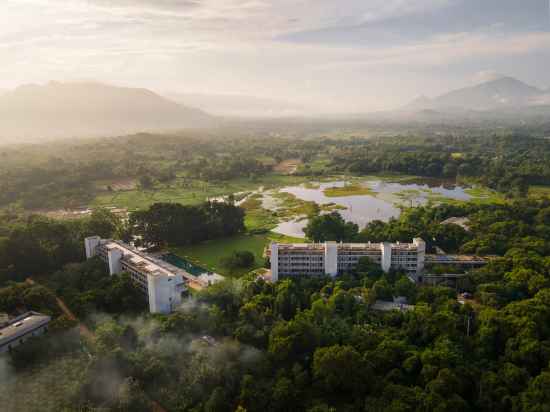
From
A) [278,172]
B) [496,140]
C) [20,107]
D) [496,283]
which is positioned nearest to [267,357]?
[496,283]

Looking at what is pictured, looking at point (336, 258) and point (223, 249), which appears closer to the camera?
point (336, 258)

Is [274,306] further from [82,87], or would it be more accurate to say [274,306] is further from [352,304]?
[82,87]

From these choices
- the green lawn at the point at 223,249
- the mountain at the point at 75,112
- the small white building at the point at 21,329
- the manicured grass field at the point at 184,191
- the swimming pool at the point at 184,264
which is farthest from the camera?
the mountain at the point at 75,112

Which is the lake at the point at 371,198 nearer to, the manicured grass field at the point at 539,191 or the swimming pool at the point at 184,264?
the manicured grass field at the point at 539,191

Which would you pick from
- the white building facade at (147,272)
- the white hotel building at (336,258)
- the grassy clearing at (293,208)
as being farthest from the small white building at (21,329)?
the grassy clearing at (293,208)

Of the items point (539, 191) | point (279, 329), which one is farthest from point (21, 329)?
point (539, 191)

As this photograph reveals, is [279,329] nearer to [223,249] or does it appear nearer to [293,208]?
[223,249]

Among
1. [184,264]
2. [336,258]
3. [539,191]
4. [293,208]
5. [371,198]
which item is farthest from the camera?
[539,191]
